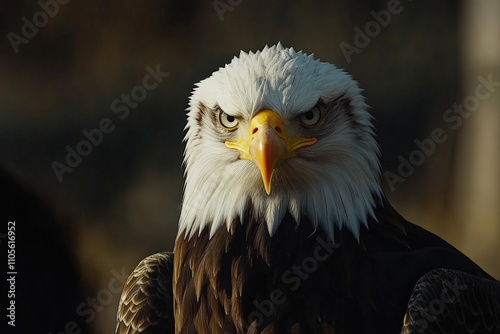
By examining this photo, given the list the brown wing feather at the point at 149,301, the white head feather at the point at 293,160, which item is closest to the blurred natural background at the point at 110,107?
the brown wing feather at the point at 149,301

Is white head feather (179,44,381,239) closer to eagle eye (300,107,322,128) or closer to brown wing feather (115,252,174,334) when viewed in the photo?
eagle eye (300,107,322,128)

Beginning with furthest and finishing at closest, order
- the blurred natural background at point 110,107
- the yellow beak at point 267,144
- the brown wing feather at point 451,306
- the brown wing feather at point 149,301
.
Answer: the blurred natural background at point 110,107 → the brown wing feather at point 149,301 → the brown wing feather at point 451,306 → the yellow beak at point 267,144

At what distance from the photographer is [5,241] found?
17.2ft

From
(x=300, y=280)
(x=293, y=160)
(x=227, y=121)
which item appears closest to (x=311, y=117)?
(x=293, y=160)

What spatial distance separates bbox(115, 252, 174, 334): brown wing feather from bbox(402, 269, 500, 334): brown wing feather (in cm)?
97

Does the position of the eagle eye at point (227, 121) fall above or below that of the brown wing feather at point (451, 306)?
above

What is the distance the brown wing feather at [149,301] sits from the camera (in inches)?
126

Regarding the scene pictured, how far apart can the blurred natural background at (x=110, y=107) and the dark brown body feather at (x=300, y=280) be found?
2287 millimetres

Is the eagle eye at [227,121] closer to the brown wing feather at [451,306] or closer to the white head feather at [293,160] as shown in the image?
the white head feather at [293,160]

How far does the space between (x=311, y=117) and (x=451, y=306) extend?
777 millimetres

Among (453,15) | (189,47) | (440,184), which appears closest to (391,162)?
(440,184)

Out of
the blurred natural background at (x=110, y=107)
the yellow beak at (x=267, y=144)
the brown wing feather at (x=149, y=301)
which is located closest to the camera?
the yellow beak at (x=267, y=144)

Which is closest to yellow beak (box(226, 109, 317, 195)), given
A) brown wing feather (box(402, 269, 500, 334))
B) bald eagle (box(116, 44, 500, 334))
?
bald eagle (box(116, 44, 500, 334))

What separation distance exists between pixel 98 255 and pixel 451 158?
7.37ft
